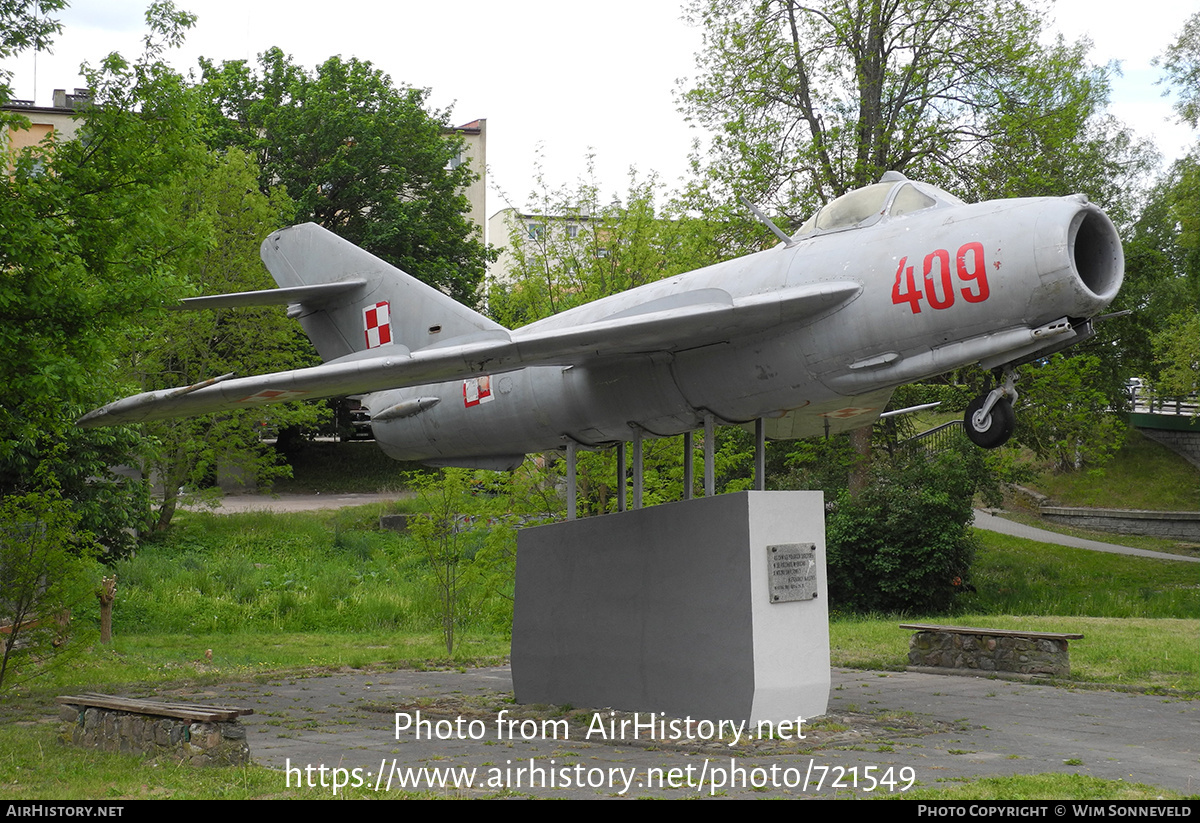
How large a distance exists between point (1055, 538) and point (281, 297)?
27376 millimetres

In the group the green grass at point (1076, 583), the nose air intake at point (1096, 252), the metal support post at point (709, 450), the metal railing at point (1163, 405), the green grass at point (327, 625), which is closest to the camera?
the green grass at point (327, 625)

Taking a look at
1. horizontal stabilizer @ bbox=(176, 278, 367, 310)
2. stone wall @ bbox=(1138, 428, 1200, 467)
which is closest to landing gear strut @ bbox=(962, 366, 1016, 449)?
horizontal stabilizer @ bbox=(176, 278, 367, 310)

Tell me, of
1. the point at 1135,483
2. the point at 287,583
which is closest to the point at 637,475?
the point at 287,583

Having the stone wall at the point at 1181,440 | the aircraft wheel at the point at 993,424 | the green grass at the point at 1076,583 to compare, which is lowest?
the green grass at the point at 1076,583

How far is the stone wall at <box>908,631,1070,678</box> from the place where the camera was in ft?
45.0

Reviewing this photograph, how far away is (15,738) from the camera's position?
9.37 m

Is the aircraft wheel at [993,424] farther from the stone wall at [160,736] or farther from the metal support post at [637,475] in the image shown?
the stone wall at [160,736]

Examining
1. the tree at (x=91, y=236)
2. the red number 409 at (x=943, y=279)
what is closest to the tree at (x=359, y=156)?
the tree at (x=91, y=236)

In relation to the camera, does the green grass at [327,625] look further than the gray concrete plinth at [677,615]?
No

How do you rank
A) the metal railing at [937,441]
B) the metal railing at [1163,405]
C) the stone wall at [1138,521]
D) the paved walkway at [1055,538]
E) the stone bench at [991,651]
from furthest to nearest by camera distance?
1. the metal railing at [1163,405]
2. the stone wall at [1138,521]
3. the paved walkway at [1055,538]
4. the metal railing at [937,441]
5. the stone bench at [991,651]

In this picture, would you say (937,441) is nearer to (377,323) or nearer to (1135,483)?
(1135,483)

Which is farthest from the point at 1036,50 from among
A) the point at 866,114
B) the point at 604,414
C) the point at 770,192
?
the point at 604,414

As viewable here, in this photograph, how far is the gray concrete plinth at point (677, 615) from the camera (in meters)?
9.83

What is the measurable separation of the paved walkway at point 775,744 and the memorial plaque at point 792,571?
127 centimetres
